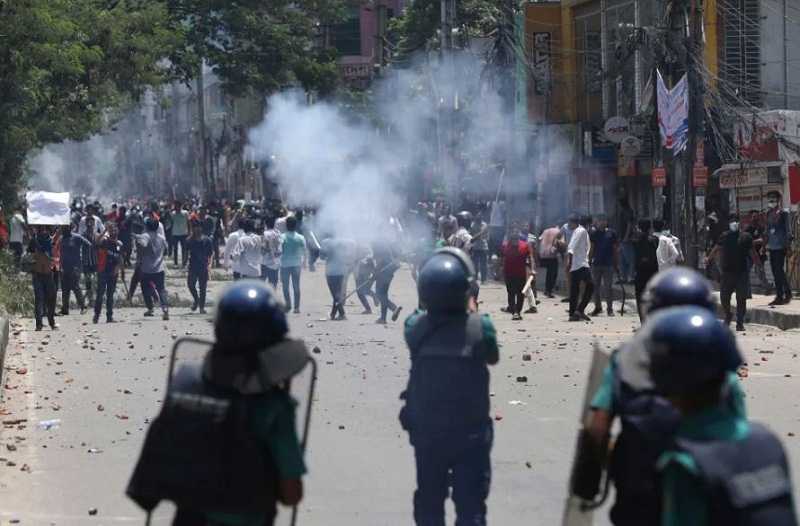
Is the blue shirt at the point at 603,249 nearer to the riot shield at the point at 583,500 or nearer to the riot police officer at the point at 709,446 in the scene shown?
the riot shield at the point at 583,500

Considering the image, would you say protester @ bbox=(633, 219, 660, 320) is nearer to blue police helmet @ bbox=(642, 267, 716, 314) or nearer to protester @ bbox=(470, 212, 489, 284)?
protester @ bbox=(470, 212, 489, 284)

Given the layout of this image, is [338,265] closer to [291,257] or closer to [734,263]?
[291,257]

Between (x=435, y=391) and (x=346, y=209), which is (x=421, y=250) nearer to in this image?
(x=346, y=209)

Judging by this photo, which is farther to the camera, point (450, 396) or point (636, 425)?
point (450, 396)

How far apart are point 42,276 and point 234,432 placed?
56.6ft

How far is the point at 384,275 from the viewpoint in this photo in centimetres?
2216

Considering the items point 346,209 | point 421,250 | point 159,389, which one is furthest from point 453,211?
point 159,389

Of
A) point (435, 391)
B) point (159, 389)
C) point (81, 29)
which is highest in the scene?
point (81, 29)

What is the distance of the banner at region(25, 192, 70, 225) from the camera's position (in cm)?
3110

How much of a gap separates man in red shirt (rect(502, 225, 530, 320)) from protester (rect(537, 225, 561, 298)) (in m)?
3.21

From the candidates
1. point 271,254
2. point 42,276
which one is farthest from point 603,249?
point 42,276

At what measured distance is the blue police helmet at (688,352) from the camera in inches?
143

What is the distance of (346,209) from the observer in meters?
29.1

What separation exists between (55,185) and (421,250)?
10213cm
